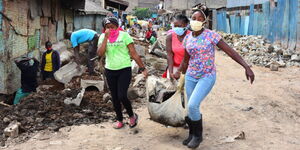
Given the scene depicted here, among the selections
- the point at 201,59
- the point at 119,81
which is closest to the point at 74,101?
the point at 119,81

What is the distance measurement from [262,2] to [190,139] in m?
13.7

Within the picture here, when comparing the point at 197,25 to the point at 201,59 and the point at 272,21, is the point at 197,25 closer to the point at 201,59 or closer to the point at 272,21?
the point at 201,59

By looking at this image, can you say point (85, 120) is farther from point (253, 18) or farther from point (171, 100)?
point (253, 18)

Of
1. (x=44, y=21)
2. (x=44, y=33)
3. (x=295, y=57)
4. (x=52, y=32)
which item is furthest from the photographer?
(x=295, y=57)

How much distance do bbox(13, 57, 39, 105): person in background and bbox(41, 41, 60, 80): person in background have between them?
664mm

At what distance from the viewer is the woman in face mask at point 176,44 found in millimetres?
4559

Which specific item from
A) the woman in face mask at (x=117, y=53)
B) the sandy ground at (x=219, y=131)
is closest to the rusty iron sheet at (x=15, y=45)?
A: the sandy ground at (x=219, y=131)

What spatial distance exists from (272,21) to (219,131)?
10.6 metres

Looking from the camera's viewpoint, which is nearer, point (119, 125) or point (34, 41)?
point (119, 125)

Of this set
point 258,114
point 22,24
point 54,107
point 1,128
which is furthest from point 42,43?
point 258,114

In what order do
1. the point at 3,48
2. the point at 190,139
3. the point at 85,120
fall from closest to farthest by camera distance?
the point at 190,139
the point at 85,120
the point at 3,48

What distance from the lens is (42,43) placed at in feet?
31.1

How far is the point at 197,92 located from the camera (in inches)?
145

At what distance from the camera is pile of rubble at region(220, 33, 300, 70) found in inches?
439
